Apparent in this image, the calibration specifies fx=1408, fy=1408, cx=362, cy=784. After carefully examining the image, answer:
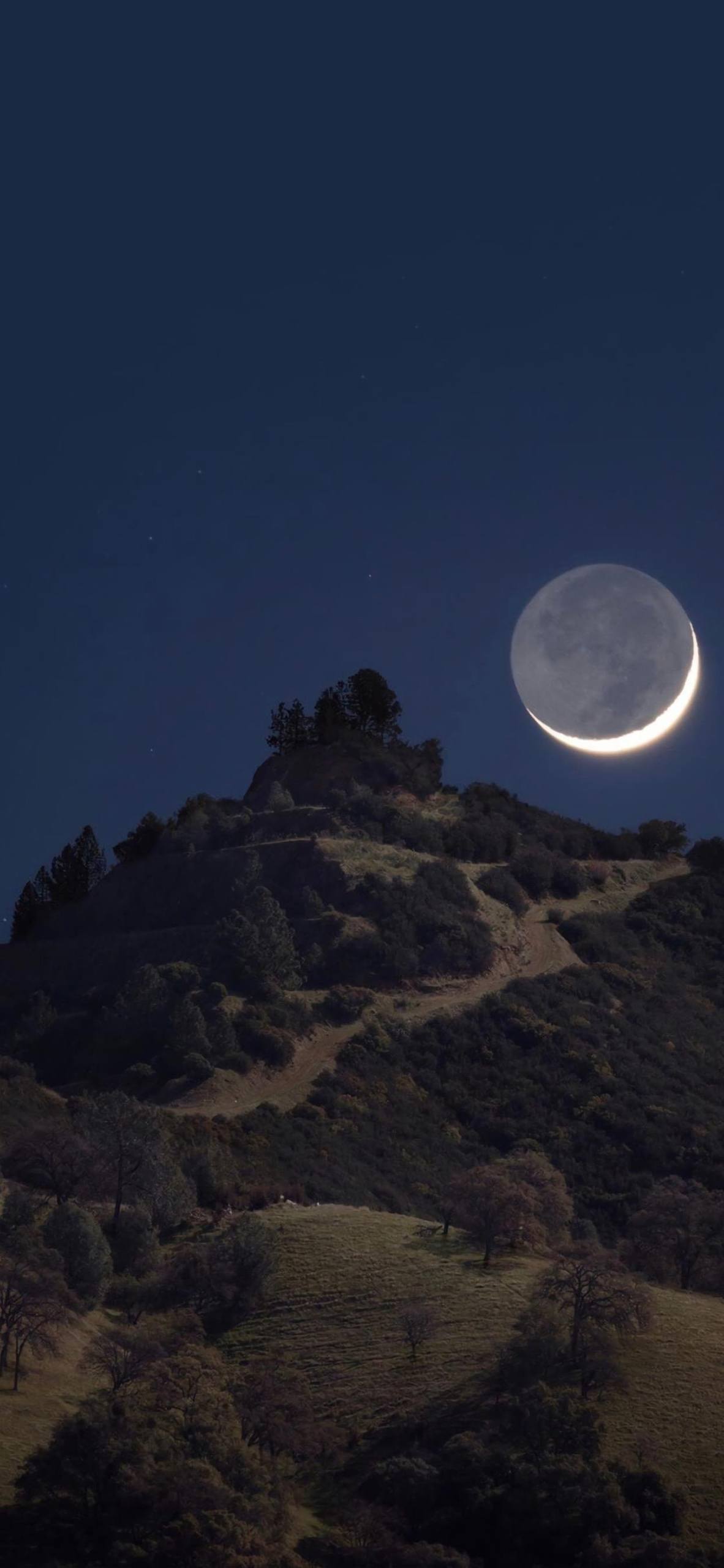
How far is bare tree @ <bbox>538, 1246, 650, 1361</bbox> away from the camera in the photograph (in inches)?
1105

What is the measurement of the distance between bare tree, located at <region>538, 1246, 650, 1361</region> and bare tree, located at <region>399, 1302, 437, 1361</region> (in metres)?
2.52

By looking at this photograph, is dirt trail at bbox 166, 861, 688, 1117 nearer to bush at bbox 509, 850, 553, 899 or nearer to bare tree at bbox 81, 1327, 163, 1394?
bush at bbox 509, 850, 553, 899

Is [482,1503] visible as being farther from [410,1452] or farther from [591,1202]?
[591,1202]

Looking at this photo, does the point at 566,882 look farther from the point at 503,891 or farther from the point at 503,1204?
the point at 503,1204

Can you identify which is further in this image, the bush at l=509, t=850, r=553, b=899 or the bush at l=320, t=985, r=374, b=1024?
the bush at l=509, t=850, r=553, b=899

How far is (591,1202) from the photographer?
1957 inches

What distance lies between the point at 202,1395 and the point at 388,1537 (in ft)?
13.0

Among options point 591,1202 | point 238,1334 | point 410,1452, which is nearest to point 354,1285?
point 238,1334

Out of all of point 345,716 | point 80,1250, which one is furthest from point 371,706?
point 80,1250

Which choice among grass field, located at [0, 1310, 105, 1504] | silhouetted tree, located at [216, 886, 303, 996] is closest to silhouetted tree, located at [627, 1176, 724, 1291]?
grass field, located at [0, 1310, 105, 1504]

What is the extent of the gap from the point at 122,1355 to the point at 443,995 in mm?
39630

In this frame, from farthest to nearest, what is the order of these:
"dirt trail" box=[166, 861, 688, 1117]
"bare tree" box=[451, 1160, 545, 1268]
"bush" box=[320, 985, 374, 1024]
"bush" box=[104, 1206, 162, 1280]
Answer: "bush" box=[320, 985, 374, 1024], "dirt trail" box=[166, 861, 688, 1117], "bush" box=[104, 1206, 162, 1280], "bare tree" box=[451, 1160, 545, 1268]

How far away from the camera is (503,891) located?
248 ft

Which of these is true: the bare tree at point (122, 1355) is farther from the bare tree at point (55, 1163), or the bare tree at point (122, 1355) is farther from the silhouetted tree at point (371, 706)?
the silhouetted tree at point (371, 706)
